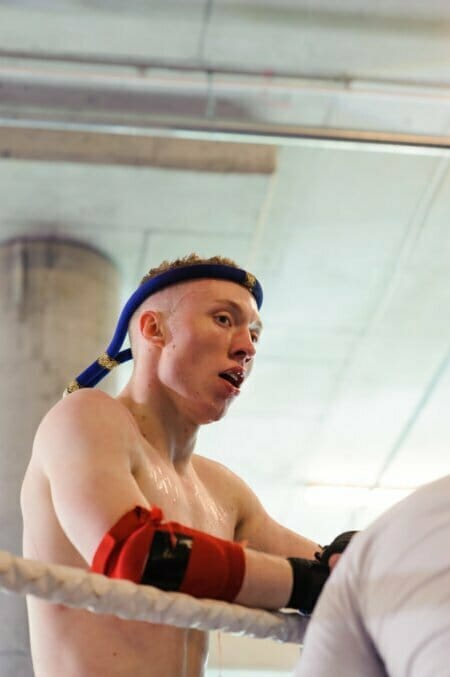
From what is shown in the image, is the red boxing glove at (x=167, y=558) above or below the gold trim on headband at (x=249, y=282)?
above

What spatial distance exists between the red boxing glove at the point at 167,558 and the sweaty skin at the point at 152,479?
0.15 ft

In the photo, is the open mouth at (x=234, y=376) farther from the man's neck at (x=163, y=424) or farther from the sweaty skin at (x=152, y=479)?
the man's neck at (x=163, y=424)

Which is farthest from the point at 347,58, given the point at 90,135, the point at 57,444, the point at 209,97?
the point at 57,444

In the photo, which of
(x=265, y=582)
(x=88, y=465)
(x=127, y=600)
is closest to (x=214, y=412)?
(x=88, y=465)

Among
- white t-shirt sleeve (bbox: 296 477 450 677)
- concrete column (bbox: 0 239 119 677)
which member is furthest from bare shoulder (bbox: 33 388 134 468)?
concrete column (bbox: 0 239 119 677)

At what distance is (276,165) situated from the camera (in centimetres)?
500

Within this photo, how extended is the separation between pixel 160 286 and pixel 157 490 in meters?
0.52

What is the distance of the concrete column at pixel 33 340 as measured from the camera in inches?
175

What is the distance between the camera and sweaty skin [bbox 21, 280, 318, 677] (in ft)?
5.66

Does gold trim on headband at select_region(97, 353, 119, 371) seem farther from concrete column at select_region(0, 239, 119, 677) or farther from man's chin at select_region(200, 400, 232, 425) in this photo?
concrete column at select_region(0, 239, 119, 677)

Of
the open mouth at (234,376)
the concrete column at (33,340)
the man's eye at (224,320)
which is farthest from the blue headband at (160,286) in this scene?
the concrete column at (33,340)

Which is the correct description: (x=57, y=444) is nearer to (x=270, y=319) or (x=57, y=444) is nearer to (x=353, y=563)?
(x=353, y=563)

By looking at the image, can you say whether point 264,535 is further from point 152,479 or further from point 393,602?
point 393,602

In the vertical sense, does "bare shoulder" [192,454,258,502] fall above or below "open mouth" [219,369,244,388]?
below
